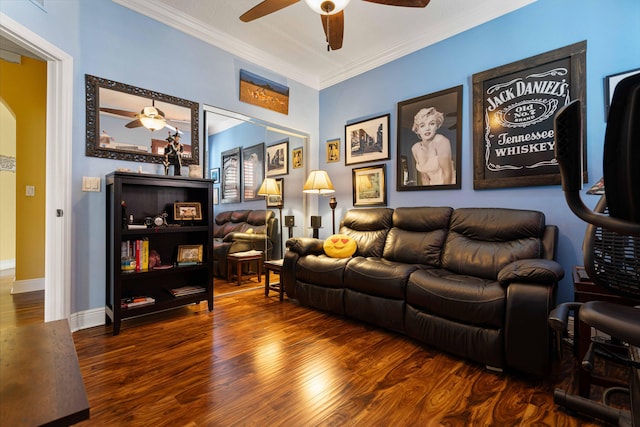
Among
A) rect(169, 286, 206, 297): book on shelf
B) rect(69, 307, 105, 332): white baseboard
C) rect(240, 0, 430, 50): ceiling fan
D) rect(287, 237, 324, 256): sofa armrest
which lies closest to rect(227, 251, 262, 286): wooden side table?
rect(169, 286, 206, 297): book on shelf

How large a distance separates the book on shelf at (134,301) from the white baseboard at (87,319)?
24 centimetres

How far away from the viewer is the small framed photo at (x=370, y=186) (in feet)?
11.3

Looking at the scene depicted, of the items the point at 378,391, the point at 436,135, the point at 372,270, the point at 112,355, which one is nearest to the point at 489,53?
the point at 436,135

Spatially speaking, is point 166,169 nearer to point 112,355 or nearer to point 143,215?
point 143,215

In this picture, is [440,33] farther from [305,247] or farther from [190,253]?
[190,253]

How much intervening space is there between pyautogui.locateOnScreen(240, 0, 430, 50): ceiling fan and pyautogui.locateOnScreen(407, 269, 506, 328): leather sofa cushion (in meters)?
1.80

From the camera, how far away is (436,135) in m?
2.97

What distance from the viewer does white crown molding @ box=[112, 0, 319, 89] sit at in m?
2.58

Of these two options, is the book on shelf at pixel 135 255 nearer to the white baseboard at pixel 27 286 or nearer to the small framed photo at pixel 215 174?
the small framed photo at pixel 215 174

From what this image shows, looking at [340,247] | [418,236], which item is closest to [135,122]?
[340,247]

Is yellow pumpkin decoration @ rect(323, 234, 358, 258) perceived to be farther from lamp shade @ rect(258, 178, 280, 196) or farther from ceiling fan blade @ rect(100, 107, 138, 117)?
ceiling fan blade @ rect(100, 107, 138, 117)

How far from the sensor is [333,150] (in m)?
4.00

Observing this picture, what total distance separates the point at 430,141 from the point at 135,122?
9.37 feet

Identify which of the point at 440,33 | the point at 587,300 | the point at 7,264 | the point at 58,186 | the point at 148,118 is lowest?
the point at 7,264
